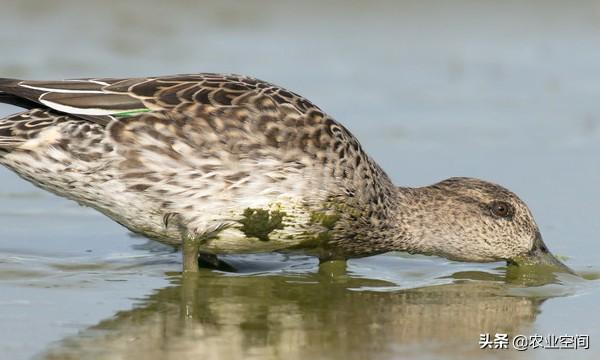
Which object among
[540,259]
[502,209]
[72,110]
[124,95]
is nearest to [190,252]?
[124,95]

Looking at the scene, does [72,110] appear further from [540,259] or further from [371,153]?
[371,153]

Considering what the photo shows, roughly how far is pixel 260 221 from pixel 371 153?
3.59 meters

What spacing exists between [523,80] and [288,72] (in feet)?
8.92

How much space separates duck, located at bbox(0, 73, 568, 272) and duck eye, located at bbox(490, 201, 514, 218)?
1.03 metres

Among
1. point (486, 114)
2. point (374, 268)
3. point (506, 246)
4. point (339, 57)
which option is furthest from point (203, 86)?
point (339, 57)

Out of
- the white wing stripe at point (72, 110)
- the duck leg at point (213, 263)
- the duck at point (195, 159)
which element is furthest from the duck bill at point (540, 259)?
the white wing stripe at point (72, 110)

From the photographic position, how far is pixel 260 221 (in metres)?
9.12

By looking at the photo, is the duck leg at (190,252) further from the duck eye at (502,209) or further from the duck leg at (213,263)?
the duck eye at (502,209)

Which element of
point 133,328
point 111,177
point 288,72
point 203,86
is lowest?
point 133,328

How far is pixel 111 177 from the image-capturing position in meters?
8.89

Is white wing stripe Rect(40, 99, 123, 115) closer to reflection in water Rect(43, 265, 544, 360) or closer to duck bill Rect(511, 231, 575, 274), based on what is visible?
reflection in water Rect(43, 265, 544, 360)

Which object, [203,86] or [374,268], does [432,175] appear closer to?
[374,268]

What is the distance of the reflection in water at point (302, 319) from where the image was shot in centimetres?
757

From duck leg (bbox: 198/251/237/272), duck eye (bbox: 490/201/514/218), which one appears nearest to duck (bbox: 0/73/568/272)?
duck leg (bbox: 198/251/237/272)
